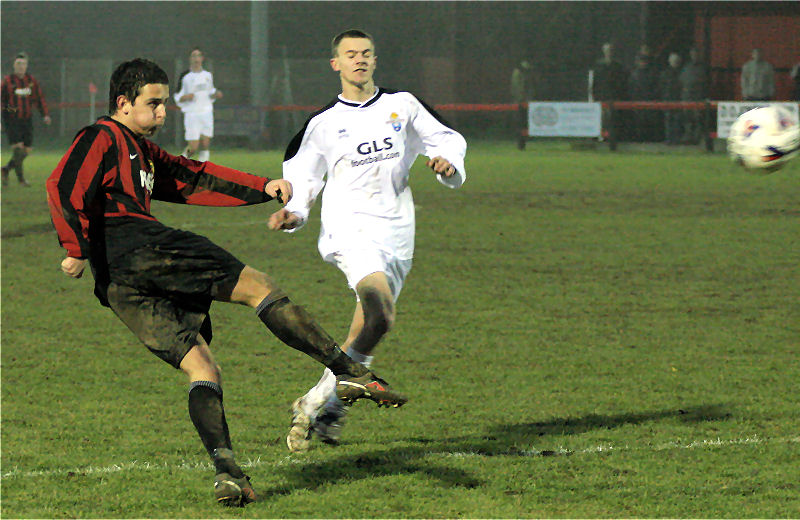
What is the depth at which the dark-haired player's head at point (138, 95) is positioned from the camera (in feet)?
16.2

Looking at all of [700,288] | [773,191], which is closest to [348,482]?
[700,288]

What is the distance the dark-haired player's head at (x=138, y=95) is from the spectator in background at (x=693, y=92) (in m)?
25.2

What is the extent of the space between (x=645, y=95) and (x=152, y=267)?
26314 mm

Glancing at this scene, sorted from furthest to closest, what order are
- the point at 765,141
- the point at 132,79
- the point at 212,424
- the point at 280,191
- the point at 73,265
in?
1. the point at 765,141
2. the point at 280,191
3. the point at 132,79
4. the point at 212,424
5. the point at 73,265

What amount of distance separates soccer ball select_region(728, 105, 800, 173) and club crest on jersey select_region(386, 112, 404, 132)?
1604mm

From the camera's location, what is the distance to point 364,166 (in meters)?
6.21

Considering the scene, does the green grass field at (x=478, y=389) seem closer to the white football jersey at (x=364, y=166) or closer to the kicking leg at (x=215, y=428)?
the kicking leg at (x=215, y=428)

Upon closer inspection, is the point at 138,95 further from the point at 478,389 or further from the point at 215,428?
the point at 478,389

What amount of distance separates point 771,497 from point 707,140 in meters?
24.1

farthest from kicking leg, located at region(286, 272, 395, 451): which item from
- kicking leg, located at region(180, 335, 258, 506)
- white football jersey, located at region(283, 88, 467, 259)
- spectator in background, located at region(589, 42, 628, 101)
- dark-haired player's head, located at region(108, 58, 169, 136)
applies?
spectator in background, located at region(589, 42, 628, 101)

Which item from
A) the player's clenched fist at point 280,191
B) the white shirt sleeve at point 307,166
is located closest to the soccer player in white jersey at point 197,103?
the white shirt sleeve at point 307,166

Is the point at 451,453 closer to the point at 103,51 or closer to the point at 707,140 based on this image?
the point at 707,140

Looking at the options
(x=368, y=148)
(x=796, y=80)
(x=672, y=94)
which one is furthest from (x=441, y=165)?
(x=796, y=80)

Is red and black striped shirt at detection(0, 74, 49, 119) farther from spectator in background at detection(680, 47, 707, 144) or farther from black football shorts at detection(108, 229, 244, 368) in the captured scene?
black football shorts at detection(108, 229, 244, 368)
